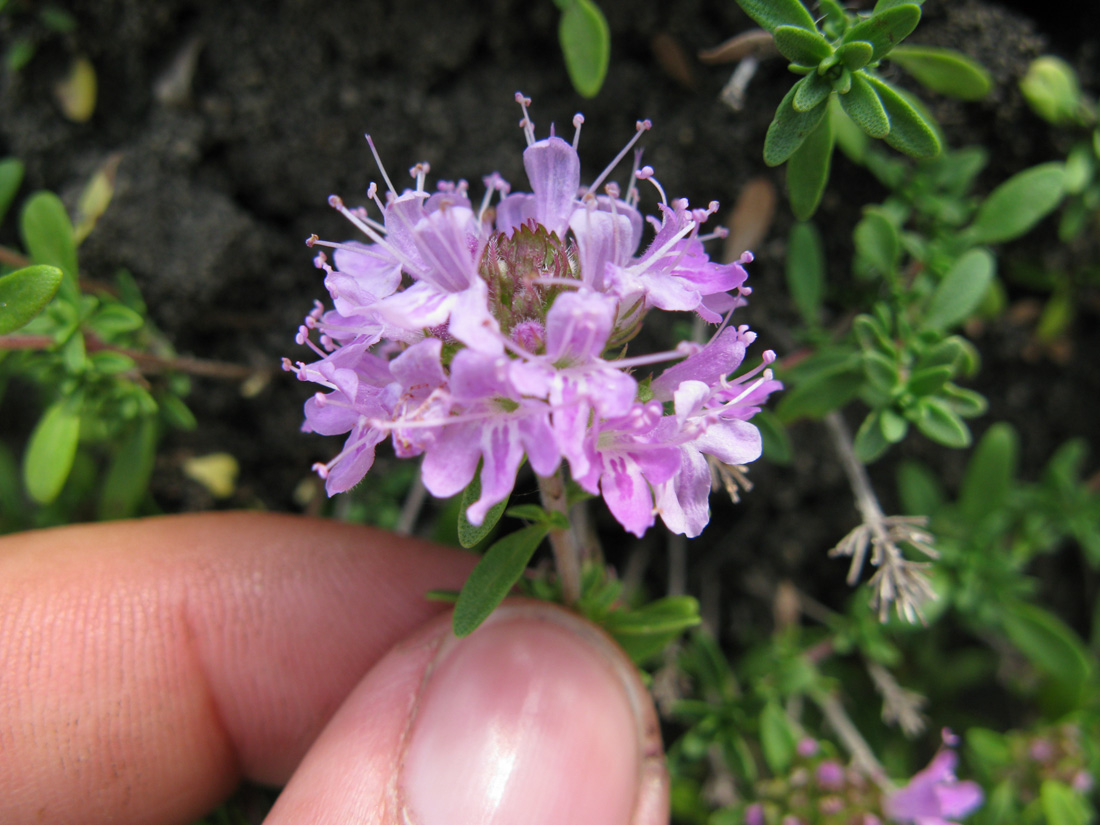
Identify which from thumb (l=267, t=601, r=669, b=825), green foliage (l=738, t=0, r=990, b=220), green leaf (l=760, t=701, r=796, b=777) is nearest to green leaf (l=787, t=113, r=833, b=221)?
green foliage (l=738, t=0, r=990, b=220)

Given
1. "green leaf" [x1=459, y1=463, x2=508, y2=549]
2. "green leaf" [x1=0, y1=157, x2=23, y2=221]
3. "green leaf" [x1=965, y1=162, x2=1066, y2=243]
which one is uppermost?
"green leaf" [x1=0, y1=157, x2=23, y2=221]

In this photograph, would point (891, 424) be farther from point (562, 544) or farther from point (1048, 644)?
point (1048, 644)

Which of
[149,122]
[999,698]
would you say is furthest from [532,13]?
[999,698]

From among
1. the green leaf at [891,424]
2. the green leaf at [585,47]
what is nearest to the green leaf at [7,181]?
the green leaf at [585,47]

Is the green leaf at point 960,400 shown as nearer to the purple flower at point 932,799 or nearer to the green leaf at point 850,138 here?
the green leaf at point 850,138

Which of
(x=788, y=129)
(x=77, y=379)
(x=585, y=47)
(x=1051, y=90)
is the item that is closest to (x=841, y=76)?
(x=788, y=129)

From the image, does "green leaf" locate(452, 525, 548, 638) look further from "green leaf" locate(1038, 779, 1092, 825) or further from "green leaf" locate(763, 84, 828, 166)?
"green leaf" locate(1038, 779, 1092, 825)
